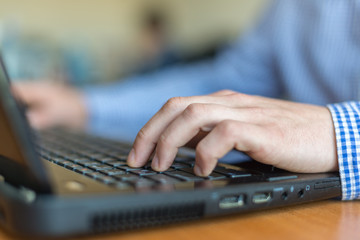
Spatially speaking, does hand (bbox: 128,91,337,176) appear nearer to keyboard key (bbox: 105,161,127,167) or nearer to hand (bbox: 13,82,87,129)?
keyboard key (bbox: 105,161,127,167)

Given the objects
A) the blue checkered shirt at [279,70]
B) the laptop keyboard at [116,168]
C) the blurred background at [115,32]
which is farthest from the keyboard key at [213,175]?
the blurred background at [115,32]

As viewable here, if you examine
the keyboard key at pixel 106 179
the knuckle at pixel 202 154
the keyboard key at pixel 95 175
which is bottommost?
the keyboard key at pixel 95 175

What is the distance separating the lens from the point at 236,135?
0.42 m

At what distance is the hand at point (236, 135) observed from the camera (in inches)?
16.6

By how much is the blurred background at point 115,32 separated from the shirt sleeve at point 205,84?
62.5 inches

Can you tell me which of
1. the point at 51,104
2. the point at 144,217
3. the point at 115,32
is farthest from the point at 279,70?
the point at 115,32

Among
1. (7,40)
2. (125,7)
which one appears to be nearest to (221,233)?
(7,40)

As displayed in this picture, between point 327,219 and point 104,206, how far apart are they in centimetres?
23

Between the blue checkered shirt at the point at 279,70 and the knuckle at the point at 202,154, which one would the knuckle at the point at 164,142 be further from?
the blue checkered shirt at the point at 279,70

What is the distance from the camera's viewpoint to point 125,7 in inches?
181

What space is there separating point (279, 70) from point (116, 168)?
36.7 inches

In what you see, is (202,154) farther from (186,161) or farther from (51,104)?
(51,104)

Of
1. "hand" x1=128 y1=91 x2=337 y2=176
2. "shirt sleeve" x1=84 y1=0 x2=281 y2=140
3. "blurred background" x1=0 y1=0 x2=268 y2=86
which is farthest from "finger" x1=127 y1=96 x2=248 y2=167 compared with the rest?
"blurred background" x1=0 y1=0 x2=268 y2=86

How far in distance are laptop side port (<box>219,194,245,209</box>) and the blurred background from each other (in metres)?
2.62
